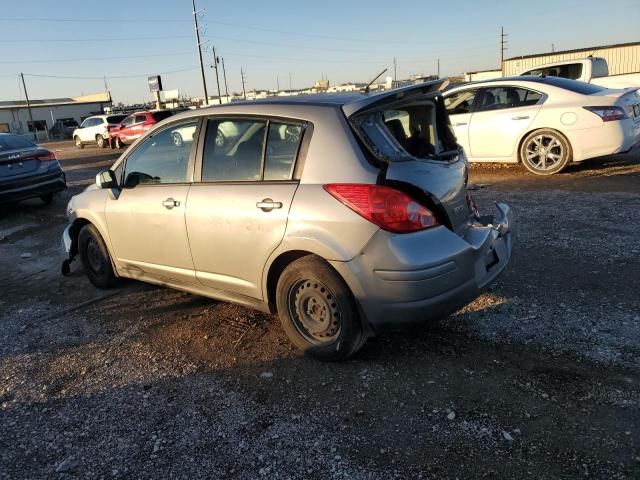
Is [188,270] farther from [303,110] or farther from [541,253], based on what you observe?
[541,253]

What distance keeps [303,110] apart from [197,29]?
38849 mm

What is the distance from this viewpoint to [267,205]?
3422 millimetres

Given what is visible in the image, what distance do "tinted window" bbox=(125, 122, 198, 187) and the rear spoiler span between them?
1.43 meters

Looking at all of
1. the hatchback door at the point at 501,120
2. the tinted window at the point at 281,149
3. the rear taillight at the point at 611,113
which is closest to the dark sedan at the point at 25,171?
the tinted window at the point at 281,149

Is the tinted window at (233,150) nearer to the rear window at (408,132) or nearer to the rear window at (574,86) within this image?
the rear window at (408,132)

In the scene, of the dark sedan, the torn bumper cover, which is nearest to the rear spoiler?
the torn bumper cover

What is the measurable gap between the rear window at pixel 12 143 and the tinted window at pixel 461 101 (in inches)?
315

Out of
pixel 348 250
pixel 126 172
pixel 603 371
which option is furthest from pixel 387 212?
pixel 126 172

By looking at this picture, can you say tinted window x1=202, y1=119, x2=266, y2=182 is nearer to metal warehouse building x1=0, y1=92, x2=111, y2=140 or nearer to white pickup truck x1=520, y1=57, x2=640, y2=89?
white pickup truck x1=520, y1=57, x2=640, y2=89

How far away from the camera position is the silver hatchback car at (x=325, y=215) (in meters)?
3.04

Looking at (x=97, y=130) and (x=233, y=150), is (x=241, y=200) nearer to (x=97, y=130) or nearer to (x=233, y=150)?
(x=233, y=150)

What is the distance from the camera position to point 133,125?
23.6 m

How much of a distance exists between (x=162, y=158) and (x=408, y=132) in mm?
2083

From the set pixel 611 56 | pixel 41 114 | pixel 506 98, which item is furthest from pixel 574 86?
pixel 41 114
